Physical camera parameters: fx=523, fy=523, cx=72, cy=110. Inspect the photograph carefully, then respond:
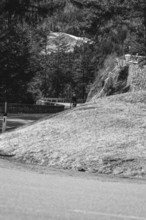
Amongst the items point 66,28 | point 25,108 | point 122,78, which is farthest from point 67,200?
point 66,28

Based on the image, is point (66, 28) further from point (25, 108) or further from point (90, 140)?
point (90, 140)

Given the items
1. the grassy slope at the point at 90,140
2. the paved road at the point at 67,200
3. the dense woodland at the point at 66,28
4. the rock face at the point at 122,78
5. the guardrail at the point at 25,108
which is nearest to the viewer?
the paved road at the point at 67,200

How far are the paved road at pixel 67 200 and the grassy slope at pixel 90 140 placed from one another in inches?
92.6

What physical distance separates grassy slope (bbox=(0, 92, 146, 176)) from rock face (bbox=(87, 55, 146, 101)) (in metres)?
16.6

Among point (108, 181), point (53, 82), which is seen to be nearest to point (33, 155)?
point (108, 181)

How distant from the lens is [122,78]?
37594 mm

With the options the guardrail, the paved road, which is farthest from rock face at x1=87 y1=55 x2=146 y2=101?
the paved road

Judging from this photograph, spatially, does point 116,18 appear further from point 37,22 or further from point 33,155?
point 33,155

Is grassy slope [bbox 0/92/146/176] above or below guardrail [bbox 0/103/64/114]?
above

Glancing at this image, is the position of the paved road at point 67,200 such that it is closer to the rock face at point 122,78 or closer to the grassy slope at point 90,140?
the grassy slope at point 90,140

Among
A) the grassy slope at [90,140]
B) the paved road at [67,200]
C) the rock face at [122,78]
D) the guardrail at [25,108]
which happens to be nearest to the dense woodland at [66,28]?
the rock face at [122,78]

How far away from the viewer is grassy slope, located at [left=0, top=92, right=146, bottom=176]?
1276 centimetres

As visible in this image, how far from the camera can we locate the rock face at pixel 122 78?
34875 mm

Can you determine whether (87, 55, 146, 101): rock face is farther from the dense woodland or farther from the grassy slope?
the grassy slope
